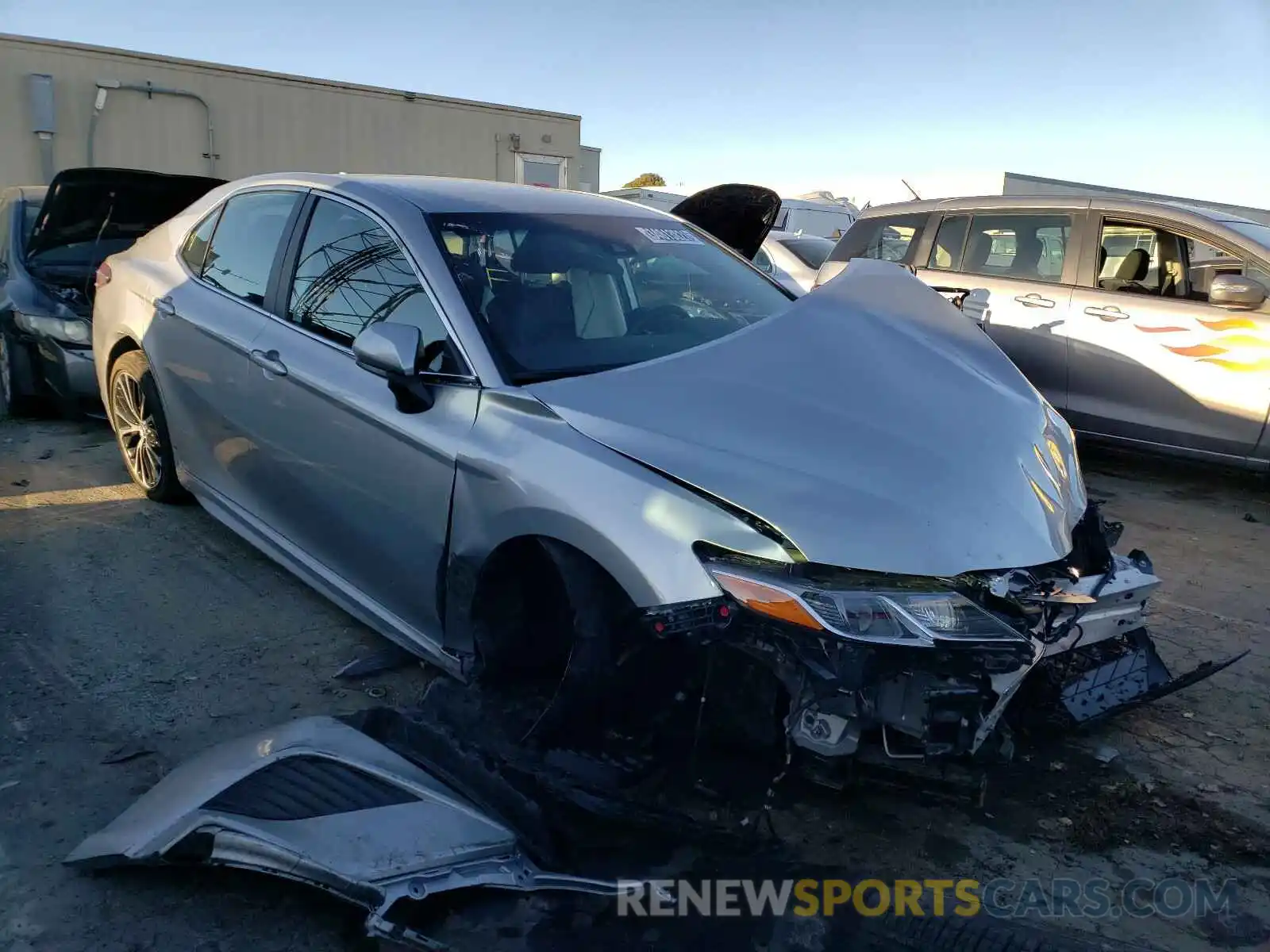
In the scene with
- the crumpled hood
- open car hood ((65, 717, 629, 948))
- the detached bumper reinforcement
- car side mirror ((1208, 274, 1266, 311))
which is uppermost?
car side mirror ((1208, 274, 1266, 311))

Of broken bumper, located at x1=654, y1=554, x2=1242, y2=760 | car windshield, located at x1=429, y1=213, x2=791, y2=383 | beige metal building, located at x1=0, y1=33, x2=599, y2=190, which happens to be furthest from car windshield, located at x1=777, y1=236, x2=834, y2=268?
beige metal building, located at x1=0, y1=33, x2=599, y2=190

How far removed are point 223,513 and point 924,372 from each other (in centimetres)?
285

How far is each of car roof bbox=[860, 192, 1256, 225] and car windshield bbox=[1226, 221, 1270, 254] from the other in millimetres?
32

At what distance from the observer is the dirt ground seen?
2.23 metres

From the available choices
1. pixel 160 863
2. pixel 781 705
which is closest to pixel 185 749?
pixel 160 863

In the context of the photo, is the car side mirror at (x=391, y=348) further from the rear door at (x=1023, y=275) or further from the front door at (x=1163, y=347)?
the front door at (x=1163, y=347)

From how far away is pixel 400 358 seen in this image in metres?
2.66

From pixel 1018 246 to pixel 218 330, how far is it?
5.37 meters

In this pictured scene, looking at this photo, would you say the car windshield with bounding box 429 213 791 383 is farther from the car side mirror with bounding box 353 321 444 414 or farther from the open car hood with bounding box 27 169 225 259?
the open car hood with bounding box 27 169 225 259

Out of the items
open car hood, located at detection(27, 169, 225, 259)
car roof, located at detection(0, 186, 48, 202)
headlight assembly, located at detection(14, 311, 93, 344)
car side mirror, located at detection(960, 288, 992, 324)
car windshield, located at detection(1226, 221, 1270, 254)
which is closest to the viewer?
car side mirror, located at detection(960, 288, 992, 324)

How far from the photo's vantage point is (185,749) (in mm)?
2848

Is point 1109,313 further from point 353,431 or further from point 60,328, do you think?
point 60,328

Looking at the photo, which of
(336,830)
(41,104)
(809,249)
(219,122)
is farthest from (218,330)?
(219,122)

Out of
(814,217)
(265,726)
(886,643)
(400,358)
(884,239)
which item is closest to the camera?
(886,643)
